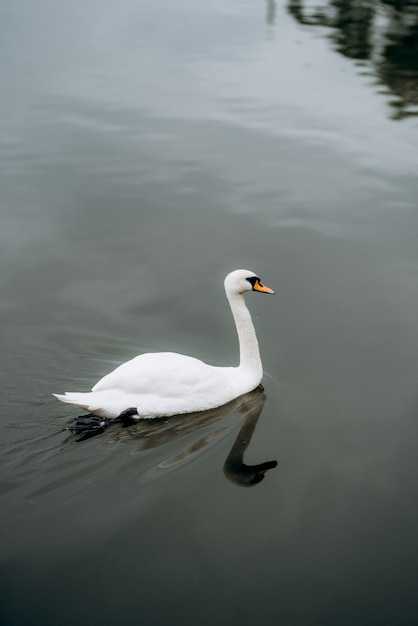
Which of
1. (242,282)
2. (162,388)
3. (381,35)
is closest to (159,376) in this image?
(162,388)

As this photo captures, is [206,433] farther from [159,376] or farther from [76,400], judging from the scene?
[76,400]

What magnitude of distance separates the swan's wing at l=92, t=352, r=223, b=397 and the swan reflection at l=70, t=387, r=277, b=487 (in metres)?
0.30

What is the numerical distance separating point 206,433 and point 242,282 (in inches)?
65.3

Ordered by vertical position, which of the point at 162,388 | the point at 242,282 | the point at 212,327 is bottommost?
the point at 212,327

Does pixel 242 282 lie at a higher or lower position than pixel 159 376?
higher

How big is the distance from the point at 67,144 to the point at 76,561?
32.3 ft

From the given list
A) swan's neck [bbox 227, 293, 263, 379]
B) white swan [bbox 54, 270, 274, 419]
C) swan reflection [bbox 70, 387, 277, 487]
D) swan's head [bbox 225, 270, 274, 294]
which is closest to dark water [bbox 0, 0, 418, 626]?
swan reflection [bbox 70, 387, 277, 487]

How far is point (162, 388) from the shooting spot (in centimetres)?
716

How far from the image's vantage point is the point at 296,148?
530 inches

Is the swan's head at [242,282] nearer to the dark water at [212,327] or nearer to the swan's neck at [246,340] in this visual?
the swan's neck at [246,340]

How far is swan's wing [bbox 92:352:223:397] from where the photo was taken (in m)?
7.08

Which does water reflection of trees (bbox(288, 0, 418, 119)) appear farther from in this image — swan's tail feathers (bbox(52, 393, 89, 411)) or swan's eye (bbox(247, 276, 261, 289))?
swan's tail feathers (bbox(52, 393, 89, 411))

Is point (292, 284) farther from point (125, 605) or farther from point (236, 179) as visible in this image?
point (125, 605)

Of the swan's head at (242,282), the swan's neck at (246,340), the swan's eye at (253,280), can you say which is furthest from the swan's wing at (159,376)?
the swan's eye at (253,280)
